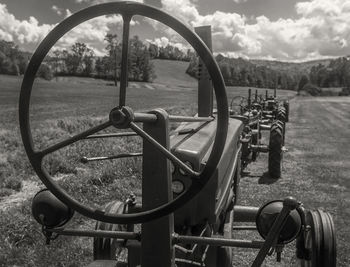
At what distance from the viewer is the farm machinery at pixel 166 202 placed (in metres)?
1.65

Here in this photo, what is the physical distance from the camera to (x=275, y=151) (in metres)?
6.92

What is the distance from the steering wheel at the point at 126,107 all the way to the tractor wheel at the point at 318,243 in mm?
1076

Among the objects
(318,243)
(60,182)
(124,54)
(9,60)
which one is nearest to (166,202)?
(124,54)

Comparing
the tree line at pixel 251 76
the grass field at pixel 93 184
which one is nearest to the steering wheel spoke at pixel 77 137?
the grass field at pixel 93 184

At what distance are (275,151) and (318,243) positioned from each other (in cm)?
462

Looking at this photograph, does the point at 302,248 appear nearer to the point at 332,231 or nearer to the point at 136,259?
the point at 332,231

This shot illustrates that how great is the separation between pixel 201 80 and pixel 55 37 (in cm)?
218

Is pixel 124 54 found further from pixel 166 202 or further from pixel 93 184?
pixel 93 184

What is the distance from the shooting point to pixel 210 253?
2.78m

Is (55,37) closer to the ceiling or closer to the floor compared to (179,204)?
closer to the ceiling

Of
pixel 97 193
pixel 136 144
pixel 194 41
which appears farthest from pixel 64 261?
pixel 136 144

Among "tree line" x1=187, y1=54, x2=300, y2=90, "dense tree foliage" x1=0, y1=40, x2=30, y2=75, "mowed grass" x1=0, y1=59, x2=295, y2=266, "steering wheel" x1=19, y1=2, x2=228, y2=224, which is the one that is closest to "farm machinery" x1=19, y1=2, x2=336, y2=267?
"steering wheel" x1=19, y1=2, x2=228, y2=224

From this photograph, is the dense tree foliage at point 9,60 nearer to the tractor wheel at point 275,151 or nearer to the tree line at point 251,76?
the tree line at point 251,76

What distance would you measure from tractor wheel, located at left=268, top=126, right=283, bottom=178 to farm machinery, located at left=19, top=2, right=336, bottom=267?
13.4 feet
